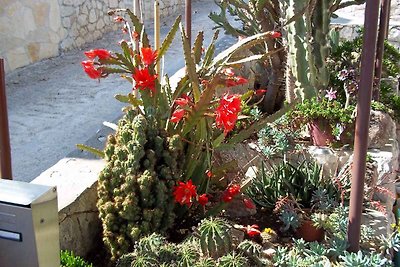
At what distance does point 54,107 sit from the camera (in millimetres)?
5762

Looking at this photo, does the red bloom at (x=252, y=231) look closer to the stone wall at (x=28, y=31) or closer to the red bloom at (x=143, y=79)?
the red bloom at (x=143, y=79)

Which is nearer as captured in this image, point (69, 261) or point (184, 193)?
point (69, 261)

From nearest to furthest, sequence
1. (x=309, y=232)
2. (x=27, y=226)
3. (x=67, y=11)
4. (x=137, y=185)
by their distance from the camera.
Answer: (x=27, y=226) → (x=137, y=185) → (x=309, y=232) → (x=67, y=11)

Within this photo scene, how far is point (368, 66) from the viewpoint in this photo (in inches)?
83.5

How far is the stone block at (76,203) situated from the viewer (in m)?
2.35

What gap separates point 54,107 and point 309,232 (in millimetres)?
3757

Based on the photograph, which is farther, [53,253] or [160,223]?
[160,223]

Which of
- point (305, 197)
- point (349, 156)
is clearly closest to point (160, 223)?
point (305, 197)

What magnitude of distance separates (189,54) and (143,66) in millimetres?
214

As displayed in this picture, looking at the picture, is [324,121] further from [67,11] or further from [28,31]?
[67,11]

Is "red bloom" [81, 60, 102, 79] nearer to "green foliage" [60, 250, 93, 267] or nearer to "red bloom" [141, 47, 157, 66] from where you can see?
"red bloom" [141, 47, 157, 66]

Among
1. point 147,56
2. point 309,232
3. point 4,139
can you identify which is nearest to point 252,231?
point 309,232

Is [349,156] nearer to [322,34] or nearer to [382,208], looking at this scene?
[382,208]

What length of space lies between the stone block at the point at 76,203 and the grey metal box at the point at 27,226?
735 millimetres
